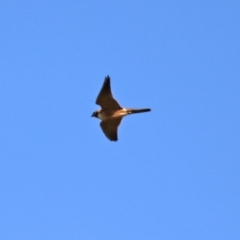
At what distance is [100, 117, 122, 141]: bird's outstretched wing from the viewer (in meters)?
41.2

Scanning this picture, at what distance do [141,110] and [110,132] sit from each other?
3905 millimetres

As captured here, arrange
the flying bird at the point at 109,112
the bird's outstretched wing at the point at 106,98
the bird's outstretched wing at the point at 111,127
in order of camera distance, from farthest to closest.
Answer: the bird's outstretched wing at the point at 111,127
the flying bird at the point at 109,112
the bird's outstretched wing at the point at 106,98

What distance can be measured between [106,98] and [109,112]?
1.23 meters

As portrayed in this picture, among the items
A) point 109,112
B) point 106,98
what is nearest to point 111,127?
point 109,112

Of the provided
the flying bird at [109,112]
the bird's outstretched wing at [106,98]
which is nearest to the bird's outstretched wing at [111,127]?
the flying bird at [109,112]

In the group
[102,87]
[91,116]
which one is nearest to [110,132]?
[91,116]

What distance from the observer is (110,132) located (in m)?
42.1

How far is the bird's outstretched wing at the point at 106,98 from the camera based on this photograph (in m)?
38.7

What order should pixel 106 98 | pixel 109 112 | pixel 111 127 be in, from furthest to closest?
pixel 111 127 → pixel 109 112 → pixel 106 98

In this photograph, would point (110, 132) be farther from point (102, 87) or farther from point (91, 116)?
point (102, 87)

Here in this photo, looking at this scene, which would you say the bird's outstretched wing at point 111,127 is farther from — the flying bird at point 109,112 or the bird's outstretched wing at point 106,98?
the bird's outstretched wing at point 106,98

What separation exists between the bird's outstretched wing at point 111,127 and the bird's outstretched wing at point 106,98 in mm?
1235

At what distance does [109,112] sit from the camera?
132 feet

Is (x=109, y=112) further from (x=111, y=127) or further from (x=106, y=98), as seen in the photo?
(x=111, y=127)
